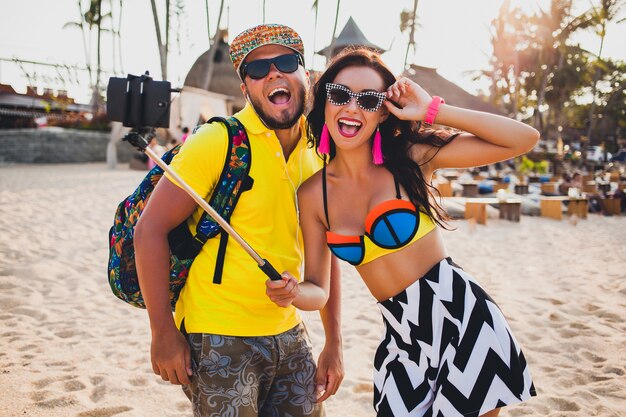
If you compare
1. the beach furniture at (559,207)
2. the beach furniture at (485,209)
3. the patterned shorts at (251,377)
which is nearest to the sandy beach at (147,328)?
the beach furniture at (485,209)

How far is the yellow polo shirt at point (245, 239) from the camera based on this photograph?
1.75m

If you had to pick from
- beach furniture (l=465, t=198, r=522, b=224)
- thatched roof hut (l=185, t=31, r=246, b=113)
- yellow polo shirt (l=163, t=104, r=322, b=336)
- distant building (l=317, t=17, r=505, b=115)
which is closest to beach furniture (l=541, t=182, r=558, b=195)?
beach furniture (l=465, t=198, r=522, b=224)

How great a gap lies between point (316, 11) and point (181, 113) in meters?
14.9

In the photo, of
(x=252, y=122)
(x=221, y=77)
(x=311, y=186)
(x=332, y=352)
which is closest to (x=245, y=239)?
(x=311, y=186)

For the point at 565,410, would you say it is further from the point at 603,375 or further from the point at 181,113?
the point at 181,113

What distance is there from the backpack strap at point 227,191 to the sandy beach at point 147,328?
2.00 metres

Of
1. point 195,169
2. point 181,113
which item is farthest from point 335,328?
point 181,113

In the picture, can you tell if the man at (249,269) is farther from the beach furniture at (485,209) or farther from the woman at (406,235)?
the beach furniture at (485,209)

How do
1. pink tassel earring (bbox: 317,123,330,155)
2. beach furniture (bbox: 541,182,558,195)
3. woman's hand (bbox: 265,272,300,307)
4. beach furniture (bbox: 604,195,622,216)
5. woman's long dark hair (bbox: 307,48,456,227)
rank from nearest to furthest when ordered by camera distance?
woman's hand (bbox: 265,272,300,307)
woman's long dark hair (bbox: 307,48,456,227)
pink tassel earring (bbox: 317,123,330,155)
beach furniture (bbox: 604,195,622,216)
beach furniture (bbox: 541,182,558,195)

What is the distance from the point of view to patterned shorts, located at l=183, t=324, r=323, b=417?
172 centimetres

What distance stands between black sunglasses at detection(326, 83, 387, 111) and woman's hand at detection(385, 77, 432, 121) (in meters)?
0.06

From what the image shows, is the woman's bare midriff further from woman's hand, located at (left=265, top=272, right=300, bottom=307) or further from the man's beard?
the man's beard

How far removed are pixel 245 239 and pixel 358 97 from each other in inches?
28.7

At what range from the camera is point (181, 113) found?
696 inches
